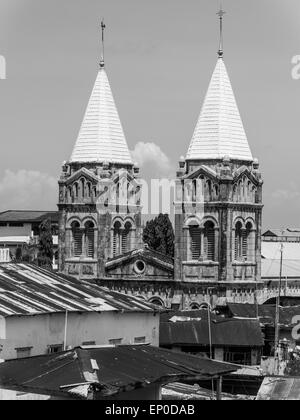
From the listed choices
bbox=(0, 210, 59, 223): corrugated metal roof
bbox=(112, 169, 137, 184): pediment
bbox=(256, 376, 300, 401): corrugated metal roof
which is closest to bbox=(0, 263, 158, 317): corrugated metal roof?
bbox=(256, 376, 300, 401): corrugated metal roof

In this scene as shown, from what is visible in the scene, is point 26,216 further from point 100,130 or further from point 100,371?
point 100,371

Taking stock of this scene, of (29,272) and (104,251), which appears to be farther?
(104,251)

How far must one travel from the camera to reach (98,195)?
6122 centimetres

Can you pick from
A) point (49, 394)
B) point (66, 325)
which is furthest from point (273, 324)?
point (49, 394)

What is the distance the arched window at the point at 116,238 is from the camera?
61922 mm

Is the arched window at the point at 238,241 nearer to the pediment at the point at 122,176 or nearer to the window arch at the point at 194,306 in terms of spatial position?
the window arch at the point at 194,306

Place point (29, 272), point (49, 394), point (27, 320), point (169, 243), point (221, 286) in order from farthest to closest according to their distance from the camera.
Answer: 1. point (169, 243)
2. point (221, 286)
3. point (29, 272)
4. point (27, 320)
5. point (49, 394)

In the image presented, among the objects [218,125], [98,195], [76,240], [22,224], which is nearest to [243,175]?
[218,125]

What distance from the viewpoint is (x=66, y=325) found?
110 ft

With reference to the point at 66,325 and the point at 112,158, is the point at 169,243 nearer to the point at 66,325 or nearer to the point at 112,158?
the point at 112,158

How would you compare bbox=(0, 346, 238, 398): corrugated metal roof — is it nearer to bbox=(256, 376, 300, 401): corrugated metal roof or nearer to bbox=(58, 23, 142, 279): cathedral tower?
bbox=(256, 376, 300, 401): corrugated metal roof

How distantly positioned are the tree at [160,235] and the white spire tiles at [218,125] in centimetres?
2592

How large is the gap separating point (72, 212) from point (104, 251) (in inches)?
104
